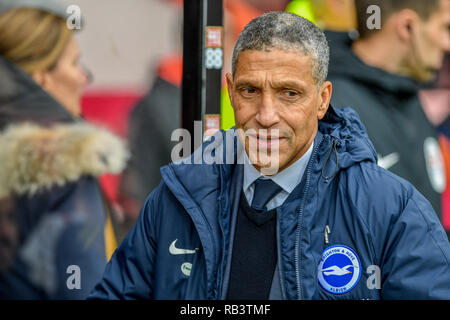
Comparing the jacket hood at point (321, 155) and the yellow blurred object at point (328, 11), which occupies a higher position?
the yellow blurred object at point (328, 11)

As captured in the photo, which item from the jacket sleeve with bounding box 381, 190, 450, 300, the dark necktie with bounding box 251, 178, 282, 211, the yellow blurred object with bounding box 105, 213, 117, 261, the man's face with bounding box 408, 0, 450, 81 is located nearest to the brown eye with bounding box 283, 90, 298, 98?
the dark necktie with bounding box 251, 178, 282, 211

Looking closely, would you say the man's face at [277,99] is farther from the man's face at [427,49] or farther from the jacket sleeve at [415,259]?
the man's face at [427,49]

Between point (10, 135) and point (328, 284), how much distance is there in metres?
2.49

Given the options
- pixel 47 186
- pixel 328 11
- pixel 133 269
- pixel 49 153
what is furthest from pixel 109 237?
pixel 328 11

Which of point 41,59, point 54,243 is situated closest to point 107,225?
point 54,243

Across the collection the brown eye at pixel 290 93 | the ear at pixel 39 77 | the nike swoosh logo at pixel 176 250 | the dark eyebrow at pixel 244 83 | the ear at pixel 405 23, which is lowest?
the nike swoosh logo at pixel 176 250

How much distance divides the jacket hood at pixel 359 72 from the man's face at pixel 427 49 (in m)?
0.09

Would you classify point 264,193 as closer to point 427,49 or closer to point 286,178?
point 286,178

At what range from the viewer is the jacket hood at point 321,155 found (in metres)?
1.75

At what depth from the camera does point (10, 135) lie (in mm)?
3506

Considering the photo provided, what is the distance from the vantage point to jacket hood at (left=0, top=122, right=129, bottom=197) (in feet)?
11.5

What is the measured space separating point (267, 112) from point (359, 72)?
2.16 meters

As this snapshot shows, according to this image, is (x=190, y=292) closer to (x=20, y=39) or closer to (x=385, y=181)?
(x=385, y=181)

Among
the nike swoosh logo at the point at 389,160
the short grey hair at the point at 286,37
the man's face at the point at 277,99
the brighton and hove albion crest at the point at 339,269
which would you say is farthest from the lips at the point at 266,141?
the nike swoosh logo at the point at 389,160
